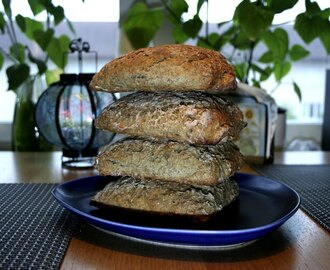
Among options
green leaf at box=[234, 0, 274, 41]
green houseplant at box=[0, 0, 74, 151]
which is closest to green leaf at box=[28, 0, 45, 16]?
green houseplant at box=[0, 0, 74, 151]

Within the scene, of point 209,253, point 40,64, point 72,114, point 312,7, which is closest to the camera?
point 209,253

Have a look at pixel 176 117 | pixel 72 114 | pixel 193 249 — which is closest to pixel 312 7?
pixel 72 114

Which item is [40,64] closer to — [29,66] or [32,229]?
[29,66]

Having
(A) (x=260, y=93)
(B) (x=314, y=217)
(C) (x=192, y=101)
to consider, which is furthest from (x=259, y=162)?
(C) (x=192, y=101)

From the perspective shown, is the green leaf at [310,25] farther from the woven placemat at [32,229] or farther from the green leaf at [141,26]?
the woven placemat at [32,229]

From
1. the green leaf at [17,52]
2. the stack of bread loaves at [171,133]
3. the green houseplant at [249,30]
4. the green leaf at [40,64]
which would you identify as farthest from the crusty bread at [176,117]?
the green leaf at [17,52]

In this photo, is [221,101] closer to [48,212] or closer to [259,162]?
[48,212]
